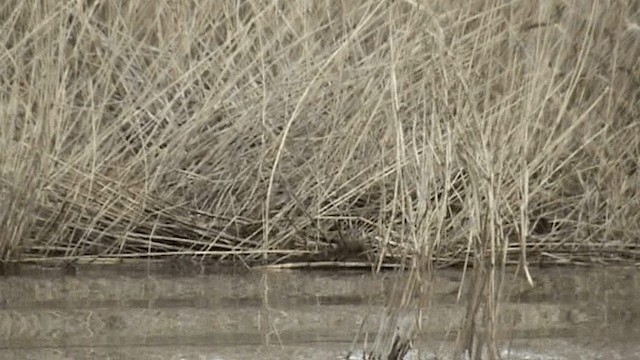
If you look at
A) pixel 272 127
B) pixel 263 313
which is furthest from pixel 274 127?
pixel 263 313

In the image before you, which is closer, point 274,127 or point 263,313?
point 263,313

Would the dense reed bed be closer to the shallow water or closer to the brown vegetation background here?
the brown vegetation background

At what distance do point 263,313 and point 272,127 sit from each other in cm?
108

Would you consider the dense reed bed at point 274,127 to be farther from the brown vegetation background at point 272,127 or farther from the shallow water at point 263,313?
the shallow water at point 263,313

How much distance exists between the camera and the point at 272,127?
5.75 metres

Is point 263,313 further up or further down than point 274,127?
further down

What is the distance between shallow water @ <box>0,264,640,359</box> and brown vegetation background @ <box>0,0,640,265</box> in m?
0.18

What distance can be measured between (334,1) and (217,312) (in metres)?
1.65

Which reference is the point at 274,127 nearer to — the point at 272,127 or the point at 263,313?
the point at 272,127

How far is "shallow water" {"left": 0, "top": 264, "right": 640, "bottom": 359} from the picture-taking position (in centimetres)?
432

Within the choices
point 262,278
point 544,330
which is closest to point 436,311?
point 544,330

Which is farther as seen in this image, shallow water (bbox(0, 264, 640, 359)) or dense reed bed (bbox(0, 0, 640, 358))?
dense reed bed (bbox(0, 0, 640, 358))

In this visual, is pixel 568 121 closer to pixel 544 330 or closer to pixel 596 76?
pixel 596 76

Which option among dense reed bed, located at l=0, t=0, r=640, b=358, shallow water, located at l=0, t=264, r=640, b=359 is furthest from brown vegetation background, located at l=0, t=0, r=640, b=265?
shallow water, located at l=0, t=264, r=640, b=359
